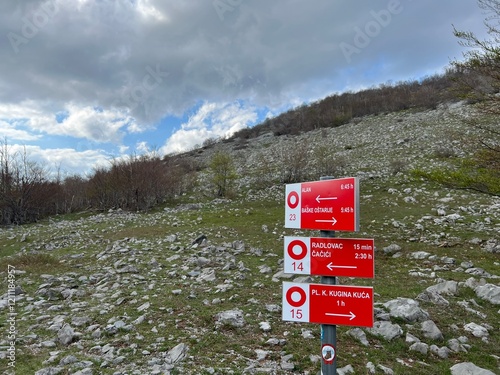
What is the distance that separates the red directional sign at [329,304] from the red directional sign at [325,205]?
0.62 meters

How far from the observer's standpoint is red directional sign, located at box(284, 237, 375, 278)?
3248 mm

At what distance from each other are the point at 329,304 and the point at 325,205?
3.26ft

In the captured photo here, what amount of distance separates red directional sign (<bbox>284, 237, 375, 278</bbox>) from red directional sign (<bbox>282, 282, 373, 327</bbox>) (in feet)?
0.50

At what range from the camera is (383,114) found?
51.2 m

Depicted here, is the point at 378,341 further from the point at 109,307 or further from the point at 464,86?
the point at 464,86

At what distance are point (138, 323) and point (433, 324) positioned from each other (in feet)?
17.0

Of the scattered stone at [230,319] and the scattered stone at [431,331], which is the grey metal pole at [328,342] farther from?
the scattered stone at [431,331]

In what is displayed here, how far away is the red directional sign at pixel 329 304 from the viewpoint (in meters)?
3.17

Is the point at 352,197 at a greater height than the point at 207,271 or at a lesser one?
greater

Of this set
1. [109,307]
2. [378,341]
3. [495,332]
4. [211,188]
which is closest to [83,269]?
[109,307]

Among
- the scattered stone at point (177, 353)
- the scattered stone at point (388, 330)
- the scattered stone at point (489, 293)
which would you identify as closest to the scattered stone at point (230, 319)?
the scattered stone at point (177, 353)

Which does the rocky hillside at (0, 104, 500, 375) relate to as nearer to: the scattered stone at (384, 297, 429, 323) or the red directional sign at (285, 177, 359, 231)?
the scattered stone at (384, 297, 429, 323)

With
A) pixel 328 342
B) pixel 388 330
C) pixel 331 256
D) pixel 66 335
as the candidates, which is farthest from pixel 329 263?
pixel 66 335

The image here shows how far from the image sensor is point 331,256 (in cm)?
336
